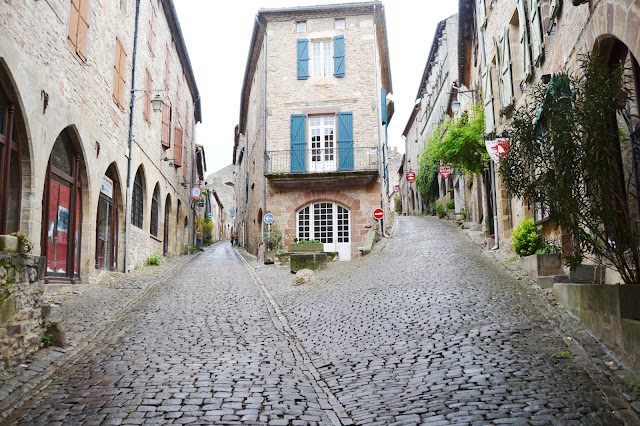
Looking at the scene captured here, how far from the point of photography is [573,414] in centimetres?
420

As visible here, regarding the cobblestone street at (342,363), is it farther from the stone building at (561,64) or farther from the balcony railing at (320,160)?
the balcony railing at (320,160)

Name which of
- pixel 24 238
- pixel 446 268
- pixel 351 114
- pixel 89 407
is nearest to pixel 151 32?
pixel 351 114

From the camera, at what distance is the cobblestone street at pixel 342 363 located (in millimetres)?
4562

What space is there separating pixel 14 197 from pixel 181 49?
59.2 ft

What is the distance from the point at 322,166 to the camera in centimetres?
2064

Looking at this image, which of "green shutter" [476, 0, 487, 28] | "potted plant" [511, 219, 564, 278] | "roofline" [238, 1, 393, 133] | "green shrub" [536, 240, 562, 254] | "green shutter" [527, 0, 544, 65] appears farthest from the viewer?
"roofline" [238, 1, 393, 133]

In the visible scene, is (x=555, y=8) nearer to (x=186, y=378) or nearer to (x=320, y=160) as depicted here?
(x=186, y=378)

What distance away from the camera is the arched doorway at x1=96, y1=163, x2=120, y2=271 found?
14.0 m

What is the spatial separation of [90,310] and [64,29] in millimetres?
5486

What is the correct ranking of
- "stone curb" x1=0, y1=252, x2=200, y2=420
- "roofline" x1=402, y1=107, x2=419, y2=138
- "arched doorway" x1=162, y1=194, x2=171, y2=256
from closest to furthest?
"stone curb" x1=0, y1=252, x2=200, y2=420
"arched doorway" x1=162, y1=194, x2=171, y2=256
"roofline" x1=402, y1=107, x2=419, y2=138

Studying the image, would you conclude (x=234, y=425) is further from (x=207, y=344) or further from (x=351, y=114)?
(x=351, y=114)

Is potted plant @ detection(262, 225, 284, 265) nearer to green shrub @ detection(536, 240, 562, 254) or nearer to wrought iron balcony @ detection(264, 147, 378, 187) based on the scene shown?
wrought iron balcony @ detection(264, 147, 378, 187)

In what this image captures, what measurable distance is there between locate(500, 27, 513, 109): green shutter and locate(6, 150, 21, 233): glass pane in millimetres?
10250

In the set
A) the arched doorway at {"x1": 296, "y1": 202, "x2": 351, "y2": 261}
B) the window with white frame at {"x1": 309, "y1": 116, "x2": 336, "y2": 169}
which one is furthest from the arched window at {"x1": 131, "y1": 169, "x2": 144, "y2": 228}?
the window with white frame at {"x1": 309, "y1": 116, "x2": 336, "y2": 169}
